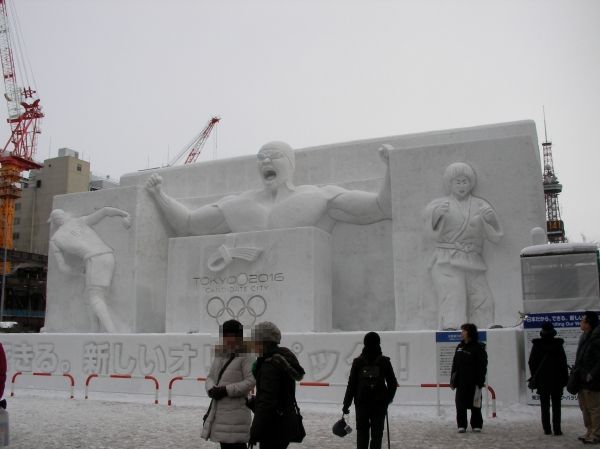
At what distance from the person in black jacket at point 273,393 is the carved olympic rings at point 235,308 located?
28.3ft

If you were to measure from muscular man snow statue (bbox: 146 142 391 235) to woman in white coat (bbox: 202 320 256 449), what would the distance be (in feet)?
29.3

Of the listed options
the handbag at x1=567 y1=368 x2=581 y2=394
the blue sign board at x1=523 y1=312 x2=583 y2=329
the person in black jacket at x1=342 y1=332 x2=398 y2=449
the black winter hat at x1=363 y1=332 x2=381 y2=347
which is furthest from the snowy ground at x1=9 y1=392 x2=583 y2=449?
the black winter hat at x1=363 y1=332 x2=381 y2=347

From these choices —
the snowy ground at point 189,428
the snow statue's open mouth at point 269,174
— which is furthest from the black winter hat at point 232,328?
the snow statue's open mouth at point 269,174

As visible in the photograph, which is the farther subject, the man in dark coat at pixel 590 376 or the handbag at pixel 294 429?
the man in dark coat at pixel 590 376

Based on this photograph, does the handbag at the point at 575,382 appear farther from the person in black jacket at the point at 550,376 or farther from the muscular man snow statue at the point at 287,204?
the muscular man snow statue at the point at 287,204

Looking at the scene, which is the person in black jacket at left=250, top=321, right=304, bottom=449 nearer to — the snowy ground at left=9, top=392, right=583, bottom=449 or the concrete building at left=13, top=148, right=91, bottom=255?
the snowy ground at left=9, top=392, right=583, bottom=449

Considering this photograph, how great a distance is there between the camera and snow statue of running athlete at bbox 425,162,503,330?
11.9 metres

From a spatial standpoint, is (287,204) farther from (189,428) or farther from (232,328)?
(232,328)

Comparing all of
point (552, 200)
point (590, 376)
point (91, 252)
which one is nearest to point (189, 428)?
point (590, 376)

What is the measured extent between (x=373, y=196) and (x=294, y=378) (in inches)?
372

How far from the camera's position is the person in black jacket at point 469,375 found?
7.66 m

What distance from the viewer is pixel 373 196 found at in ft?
45.3

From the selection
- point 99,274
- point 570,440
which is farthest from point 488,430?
point 99,274

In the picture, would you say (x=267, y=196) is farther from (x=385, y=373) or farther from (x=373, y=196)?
(x=385, y=373)
